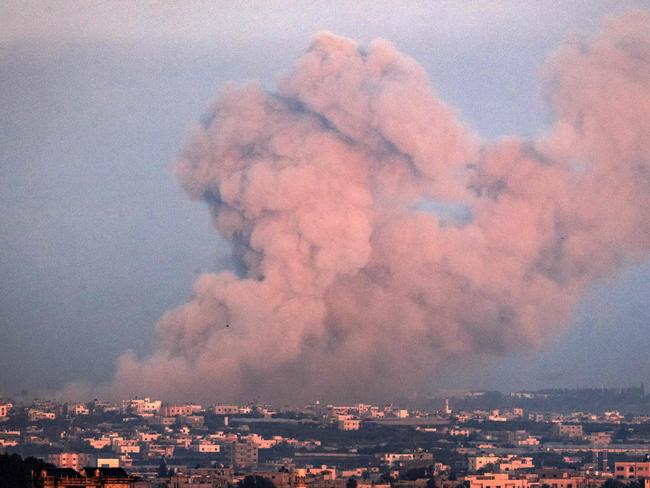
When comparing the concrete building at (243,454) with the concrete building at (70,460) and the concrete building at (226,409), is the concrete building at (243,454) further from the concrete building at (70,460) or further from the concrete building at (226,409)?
the concrete building at (70,460)

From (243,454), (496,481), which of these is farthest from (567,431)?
(496,481)

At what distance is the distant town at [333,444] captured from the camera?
68.0 m

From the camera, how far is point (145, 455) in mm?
Result: 79250

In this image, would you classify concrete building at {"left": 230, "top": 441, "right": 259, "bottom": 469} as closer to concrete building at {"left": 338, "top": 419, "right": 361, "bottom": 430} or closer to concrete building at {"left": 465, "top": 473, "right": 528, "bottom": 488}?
concrete building at {"left": 338, "top": 419, "right": 361, "bottom": 430}

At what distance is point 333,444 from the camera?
8650 cm

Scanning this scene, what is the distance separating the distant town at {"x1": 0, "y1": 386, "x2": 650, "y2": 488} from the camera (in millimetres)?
68025

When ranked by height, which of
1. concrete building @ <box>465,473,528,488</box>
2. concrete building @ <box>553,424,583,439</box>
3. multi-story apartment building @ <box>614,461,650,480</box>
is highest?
concrete building @ <box>553,424,583,439</box>

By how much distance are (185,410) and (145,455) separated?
11.5 metres

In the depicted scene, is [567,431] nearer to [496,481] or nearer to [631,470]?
[631,470]

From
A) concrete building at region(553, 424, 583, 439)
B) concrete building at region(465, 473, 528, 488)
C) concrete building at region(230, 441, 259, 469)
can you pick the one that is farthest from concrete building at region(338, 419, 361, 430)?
concrete building at region(465, 473, 528, 488)

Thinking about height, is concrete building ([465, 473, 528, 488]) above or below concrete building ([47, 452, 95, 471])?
below

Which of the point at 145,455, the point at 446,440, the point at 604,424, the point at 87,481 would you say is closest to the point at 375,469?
the point at 145,455

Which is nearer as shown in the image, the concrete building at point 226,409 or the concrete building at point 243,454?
the concrete building at point 243,454

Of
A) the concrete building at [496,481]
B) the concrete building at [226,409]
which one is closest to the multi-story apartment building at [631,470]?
the concrete building at [496,481]
